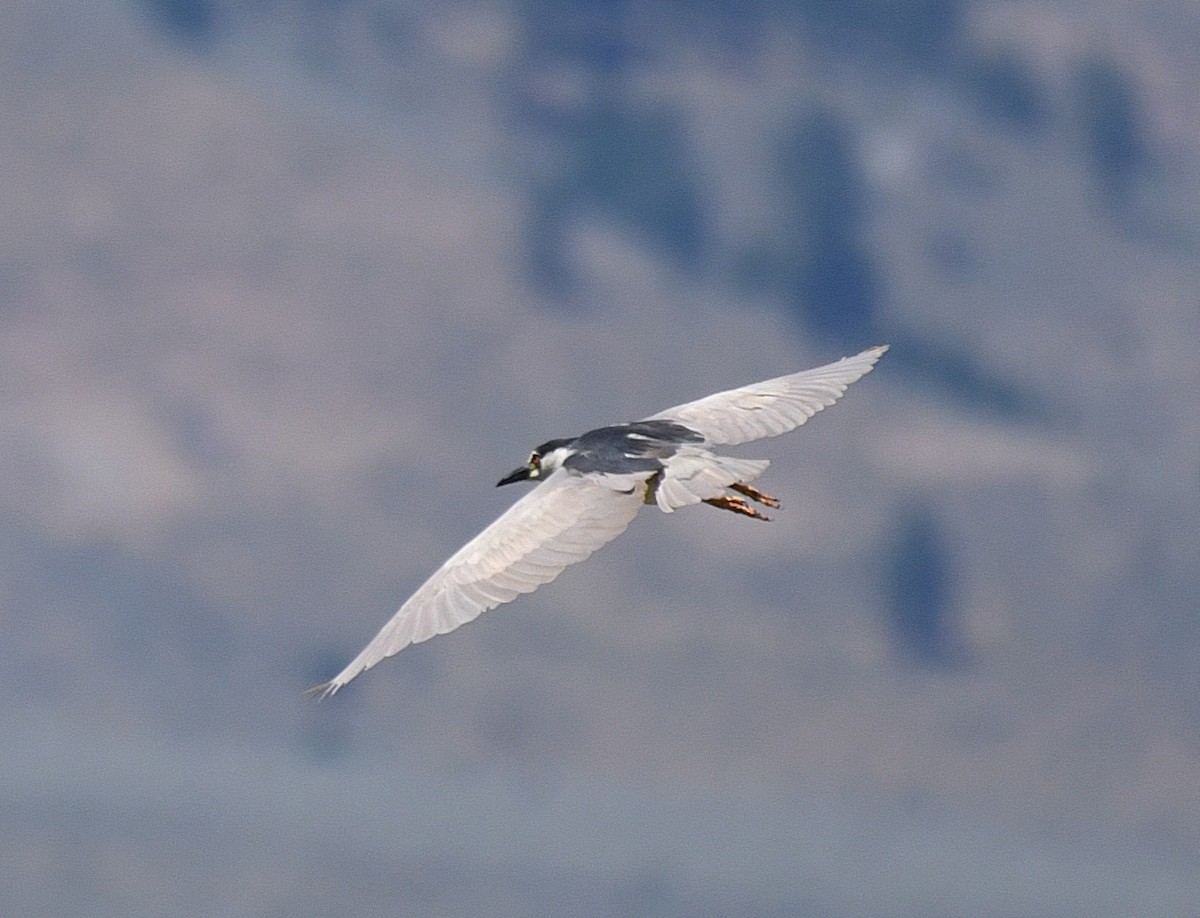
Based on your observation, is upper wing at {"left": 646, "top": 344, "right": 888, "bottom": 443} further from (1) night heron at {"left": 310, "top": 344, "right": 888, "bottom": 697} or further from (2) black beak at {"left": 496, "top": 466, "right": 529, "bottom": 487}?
(2) black beak at {"left": 496, "top": 466, "right": 529, "bottom": 487}

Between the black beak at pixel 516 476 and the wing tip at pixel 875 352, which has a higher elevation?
the wing tip at pixel 875 352

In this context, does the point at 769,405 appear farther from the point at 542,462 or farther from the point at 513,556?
the point at 513,556

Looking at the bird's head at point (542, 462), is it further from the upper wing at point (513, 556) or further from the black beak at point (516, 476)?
the upper wing at point (513, 556)

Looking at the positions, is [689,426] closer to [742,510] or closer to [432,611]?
[742,510]

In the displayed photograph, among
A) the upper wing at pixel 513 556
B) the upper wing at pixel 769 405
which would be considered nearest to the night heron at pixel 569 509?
the upper wing at pixel 513 556

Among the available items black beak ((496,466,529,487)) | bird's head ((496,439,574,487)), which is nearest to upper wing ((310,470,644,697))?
bird's head ((496,439,574,487))

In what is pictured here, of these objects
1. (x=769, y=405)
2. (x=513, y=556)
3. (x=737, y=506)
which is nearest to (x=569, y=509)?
(x=513, y=556)
